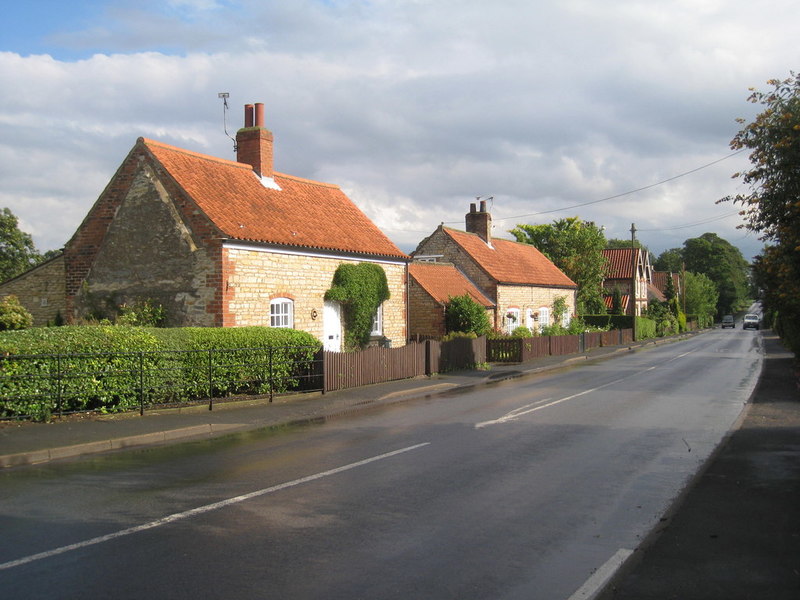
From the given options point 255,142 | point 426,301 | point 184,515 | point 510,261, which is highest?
point 255,142

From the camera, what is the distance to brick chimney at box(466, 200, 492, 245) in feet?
138

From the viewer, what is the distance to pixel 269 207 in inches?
883

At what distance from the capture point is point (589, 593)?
5.07 metres

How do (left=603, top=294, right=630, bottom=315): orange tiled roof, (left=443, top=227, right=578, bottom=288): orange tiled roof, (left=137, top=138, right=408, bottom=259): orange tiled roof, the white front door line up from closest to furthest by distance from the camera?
(left=137, top=138, right=408, bottom=259): orange tiled roof < the white front door < (left=443, top=227, right=578, bottom=288): orange tiled roof < (left=603, top=294, right=630, bottom=315): orange tiled roof

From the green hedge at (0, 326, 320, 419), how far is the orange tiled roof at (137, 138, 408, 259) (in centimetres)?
392

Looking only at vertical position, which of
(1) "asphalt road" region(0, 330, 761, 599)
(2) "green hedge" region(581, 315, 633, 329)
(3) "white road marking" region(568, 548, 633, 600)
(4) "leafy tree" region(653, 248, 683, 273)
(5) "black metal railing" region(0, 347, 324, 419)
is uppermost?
(4) "leafy tree" region(653, 248, 683, 273)

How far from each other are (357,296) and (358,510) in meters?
16.2

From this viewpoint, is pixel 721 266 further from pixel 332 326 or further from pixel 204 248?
pixel 204 248

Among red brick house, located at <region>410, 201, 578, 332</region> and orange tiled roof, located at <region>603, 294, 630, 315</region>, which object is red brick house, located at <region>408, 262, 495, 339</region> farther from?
orange tiled roof, located at <region>603, 294, 630, 315</region>

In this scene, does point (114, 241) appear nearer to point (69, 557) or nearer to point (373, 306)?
point (373, 306)

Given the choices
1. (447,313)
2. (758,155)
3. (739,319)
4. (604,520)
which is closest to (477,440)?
(604,520)

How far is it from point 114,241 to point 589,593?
61.1ft

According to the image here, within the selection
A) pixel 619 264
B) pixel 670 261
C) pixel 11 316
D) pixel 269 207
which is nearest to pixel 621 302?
pixel 619 264

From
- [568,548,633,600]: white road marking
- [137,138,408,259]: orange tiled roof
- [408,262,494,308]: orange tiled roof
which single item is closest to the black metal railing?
[137,138,408,259]: orange tiled roof
